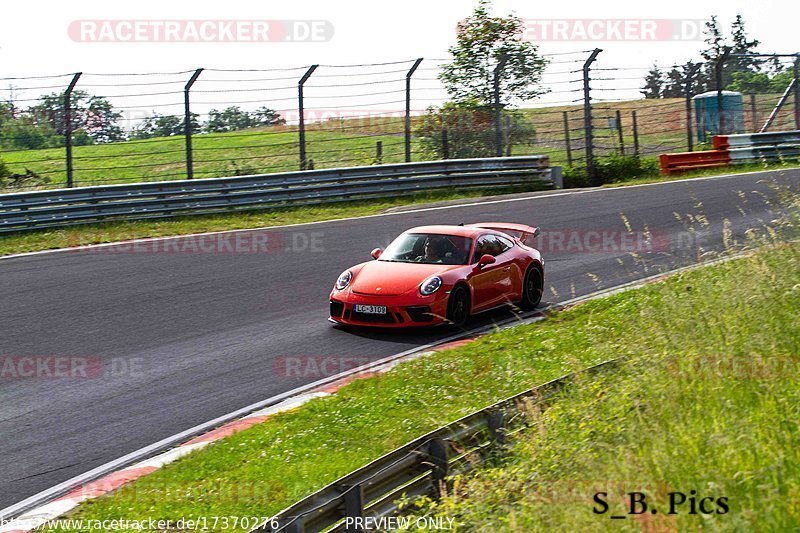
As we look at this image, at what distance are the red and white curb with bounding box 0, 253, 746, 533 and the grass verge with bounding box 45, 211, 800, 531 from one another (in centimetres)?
17

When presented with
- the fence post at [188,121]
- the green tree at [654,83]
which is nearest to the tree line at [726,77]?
the green tree at [654,83]

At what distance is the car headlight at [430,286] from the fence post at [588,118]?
47.7 ft

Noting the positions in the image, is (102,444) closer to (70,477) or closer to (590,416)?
(70,477)

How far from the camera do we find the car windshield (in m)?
12.5

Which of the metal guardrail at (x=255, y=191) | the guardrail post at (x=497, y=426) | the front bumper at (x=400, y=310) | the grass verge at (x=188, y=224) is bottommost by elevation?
the guardrail post at (x=497, y=426)

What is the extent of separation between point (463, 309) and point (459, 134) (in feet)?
43.7

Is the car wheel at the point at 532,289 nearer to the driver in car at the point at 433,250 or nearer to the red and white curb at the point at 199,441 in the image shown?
the red and white curb at the point at 199,441

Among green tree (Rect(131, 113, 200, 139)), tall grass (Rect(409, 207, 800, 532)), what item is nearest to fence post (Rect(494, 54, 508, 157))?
green tree (Rect(131, 113, 200, 139))

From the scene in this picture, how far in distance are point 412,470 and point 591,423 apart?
47.4 inches

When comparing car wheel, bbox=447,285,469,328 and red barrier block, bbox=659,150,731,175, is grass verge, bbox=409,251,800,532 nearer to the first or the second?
car wheel, bbox=447,285,469,328

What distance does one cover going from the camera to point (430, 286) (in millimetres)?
11703

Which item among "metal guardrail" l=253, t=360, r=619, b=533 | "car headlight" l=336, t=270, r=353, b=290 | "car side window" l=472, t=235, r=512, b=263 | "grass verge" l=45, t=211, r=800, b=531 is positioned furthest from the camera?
"car side window" l=472, t=235, r=512, b=263

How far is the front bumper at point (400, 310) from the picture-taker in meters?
11.6

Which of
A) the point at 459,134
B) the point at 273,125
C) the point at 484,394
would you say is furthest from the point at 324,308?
the point at 459,134
